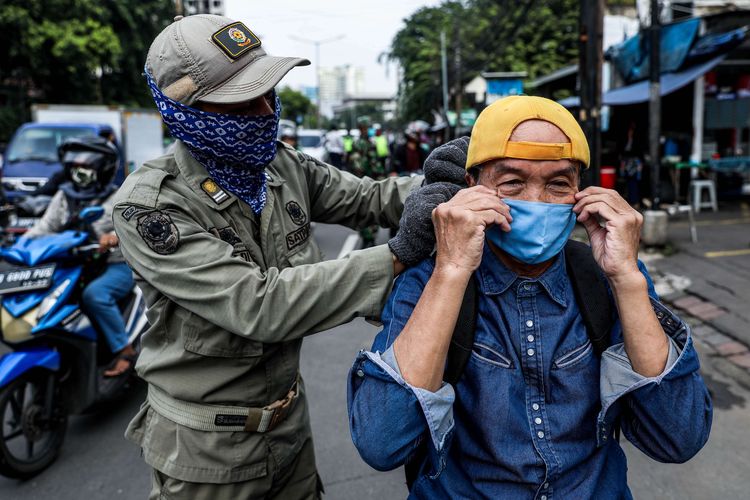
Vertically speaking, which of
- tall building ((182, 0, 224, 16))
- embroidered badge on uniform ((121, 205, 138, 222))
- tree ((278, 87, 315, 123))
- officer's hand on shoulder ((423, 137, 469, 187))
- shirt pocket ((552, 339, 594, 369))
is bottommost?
shirt pocket ((552, 339, 594, 369))

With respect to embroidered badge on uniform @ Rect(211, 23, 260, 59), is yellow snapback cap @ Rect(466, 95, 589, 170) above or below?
below

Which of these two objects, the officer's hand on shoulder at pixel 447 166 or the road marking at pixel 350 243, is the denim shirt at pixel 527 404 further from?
the road marking at pixel 350 243

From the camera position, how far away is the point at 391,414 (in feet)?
4.17

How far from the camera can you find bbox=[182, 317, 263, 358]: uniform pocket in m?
1.57

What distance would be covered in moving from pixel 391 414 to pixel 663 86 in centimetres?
1053

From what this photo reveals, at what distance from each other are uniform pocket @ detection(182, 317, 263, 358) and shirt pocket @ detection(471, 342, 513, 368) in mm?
606

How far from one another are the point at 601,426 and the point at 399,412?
497mm

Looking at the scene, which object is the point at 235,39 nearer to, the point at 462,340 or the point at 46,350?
the point at 462,340

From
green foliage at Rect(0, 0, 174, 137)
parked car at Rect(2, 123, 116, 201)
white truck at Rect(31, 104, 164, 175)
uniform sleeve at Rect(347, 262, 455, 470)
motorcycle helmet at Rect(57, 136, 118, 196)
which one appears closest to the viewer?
uniform sleeve at Rect(347, 262, 455, 470)

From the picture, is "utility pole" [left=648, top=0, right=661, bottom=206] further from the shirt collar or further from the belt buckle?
the belt buckle

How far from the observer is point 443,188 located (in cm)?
145

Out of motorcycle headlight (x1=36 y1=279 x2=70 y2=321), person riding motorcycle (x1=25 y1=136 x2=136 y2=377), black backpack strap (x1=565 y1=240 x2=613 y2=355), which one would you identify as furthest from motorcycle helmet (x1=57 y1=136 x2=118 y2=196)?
black backpack strap (x1=565 y1=240 x2=613 y2=355)

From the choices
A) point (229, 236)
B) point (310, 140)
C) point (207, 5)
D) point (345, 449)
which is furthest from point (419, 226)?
A: point (207, 5)

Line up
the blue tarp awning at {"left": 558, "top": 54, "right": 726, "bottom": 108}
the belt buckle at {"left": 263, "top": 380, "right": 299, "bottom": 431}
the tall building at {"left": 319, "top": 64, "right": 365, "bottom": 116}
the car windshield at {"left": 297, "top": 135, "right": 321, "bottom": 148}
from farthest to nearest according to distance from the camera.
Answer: the tall building at {"left": 319, "top": 64, "right": 365, "bottom": 116} < the car windshield at {"left": 297, "top": 135, "right": 321, "bottom": 148} < the blue tarp awning at {"left": 558, "top": 54, "right": 726, "bottom": 108} < the belt buckle at {"left": 263, "top": 380, "right": 299, "bottom": 431}
